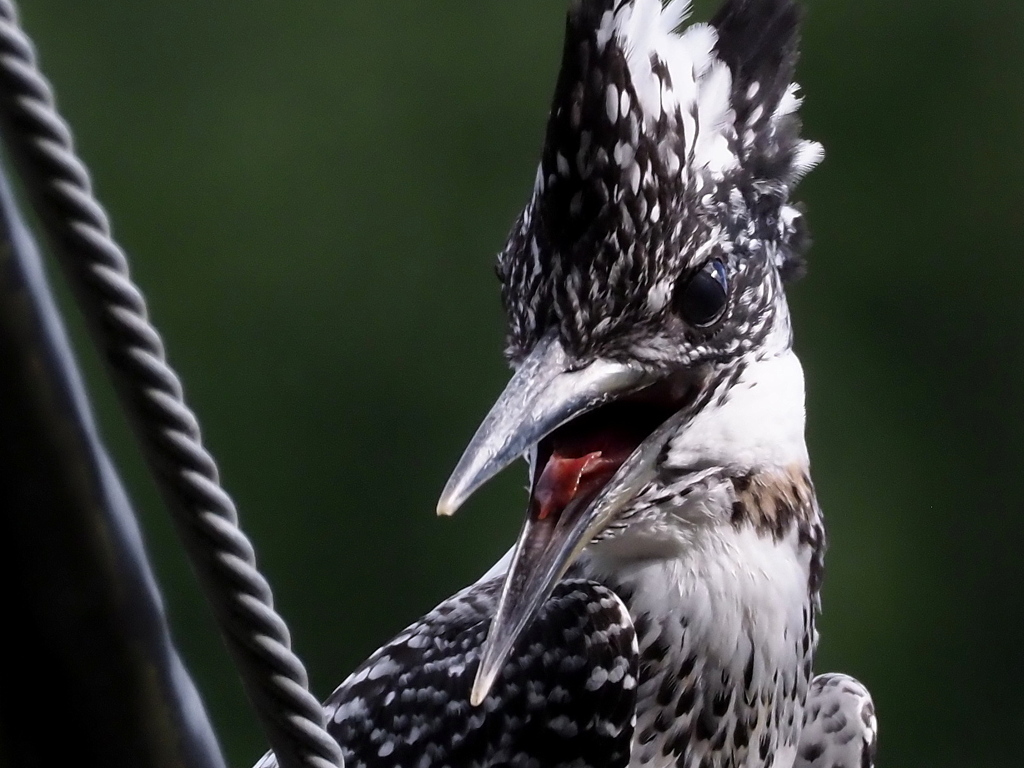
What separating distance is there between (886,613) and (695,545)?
97cm

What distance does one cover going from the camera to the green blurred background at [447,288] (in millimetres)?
1578

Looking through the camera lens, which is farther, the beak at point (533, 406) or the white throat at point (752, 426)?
the white throat at point (752, 426)

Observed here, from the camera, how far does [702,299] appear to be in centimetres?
65

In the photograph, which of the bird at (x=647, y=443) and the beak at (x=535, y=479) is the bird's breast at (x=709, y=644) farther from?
the beak at (x=535, y=479)

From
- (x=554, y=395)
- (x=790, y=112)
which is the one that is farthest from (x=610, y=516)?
(x=790, y=112)

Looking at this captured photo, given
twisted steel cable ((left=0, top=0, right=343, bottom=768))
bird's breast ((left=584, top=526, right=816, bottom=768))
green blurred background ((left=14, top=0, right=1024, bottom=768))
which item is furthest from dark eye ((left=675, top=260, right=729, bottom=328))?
green blurred background ((left=14, top=0, right=1024, bottom=768))

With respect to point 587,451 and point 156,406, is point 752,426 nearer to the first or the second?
point 587,451

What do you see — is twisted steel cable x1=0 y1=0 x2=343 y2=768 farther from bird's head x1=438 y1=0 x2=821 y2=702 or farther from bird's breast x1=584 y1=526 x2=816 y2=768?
bird's breast x1=584 y1=526 x2=816 y2=768

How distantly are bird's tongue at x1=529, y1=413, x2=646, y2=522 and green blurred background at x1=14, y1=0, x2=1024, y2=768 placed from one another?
97cm

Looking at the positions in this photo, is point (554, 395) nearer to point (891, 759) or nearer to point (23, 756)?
point (23, 756)

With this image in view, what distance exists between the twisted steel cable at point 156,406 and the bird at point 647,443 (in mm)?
216

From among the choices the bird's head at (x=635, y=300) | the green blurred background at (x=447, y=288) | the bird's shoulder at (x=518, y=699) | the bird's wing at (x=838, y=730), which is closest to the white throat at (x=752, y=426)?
the bird's head at (x=635, y=300)

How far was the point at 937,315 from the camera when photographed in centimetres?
159

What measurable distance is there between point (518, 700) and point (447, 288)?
1.00 meters
